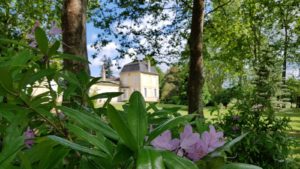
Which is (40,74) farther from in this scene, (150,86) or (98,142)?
(150,86)

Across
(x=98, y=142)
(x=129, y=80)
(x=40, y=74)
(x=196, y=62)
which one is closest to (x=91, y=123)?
(x=98, y=142)

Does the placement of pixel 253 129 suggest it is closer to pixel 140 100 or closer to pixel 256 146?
pixel 256 146

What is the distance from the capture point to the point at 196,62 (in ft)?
27.0

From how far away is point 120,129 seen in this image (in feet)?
1.75

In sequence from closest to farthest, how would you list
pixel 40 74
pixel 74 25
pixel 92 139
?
1. pixel 92 139
2. pixel 40 74
3. pixel 74 25

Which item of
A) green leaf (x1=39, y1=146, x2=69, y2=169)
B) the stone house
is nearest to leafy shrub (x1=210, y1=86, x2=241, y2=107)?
green leaf (x1=39, y1=146, x2=69, y2=169)

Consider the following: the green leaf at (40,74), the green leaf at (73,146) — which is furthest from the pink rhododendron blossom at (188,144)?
the green leaf at (40,74)

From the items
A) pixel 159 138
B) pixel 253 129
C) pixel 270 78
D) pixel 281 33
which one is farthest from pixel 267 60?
pixel 281 33

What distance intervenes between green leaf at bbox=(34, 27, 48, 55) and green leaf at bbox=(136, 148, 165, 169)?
0.51 meters

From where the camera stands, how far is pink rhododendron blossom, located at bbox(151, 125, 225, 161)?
2.15 feet

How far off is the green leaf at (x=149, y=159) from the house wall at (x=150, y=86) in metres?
62.4

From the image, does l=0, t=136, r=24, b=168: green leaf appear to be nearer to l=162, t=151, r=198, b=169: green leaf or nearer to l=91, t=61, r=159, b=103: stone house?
l=162, t=151, r=198, b=169: green leaf

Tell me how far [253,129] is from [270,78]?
1.97m

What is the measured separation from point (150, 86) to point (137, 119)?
6504 cm
